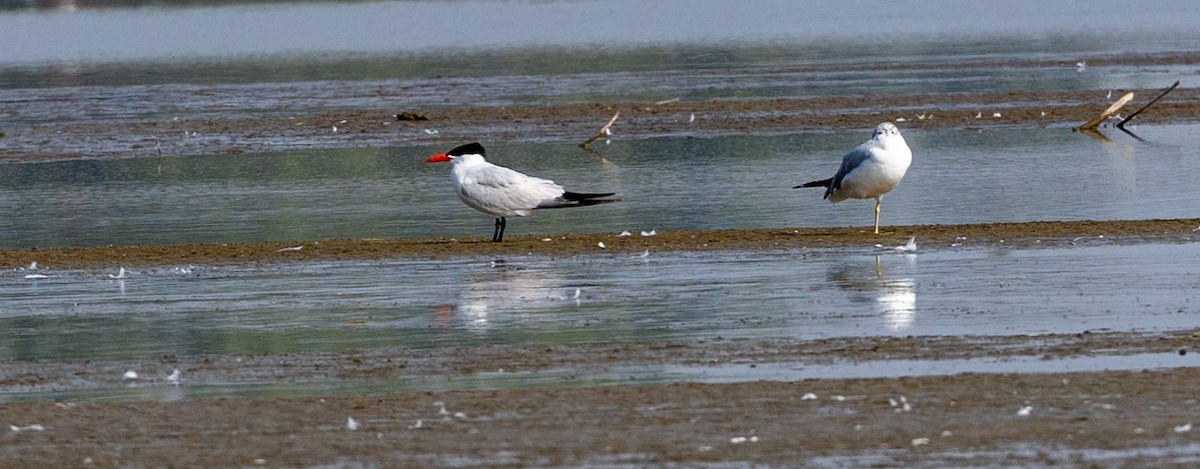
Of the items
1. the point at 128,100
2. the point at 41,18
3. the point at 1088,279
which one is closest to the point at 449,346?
the point at 1088,279

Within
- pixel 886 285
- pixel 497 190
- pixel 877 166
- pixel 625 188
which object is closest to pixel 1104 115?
pixel 625 188

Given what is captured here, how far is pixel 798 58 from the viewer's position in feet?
156

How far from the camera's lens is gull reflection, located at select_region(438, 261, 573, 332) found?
509 inches

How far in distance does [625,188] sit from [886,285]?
29.4 feet

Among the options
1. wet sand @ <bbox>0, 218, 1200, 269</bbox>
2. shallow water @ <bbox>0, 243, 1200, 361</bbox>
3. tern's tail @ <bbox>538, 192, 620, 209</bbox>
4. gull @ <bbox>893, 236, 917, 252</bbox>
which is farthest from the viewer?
tern's tail @ <bbox>538, 192, 620, 209</bbox>

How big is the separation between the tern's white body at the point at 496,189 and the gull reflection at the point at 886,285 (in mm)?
3346

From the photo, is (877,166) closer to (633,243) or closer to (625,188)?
A: (633,243)

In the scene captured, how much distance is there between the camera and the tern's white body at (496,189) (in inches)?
681

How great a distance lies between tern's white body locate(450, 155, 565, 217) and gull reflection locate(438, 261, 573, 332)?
1609 mm

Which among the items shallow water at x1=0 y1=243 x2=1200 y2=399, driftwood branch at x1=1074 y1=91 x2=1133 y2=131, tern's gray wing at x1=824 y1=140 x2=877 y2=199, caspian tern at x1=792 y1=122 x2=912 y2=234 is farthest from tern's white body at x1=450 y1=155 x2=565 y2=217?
driftwood branch at x1=1074 y1=91 x2=1133 y2=131

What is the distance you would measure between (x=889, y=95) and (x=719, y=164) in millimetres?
10988

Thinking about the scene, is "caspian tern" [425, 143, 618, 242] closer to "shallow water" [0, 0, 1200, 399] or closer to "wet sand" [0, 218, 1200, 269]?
"wet sand" [0, 218, 1200, 269]

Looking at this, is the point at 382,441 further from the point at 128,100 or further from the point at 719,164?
the point at 128,100

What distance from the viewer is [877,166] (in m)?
16.9
